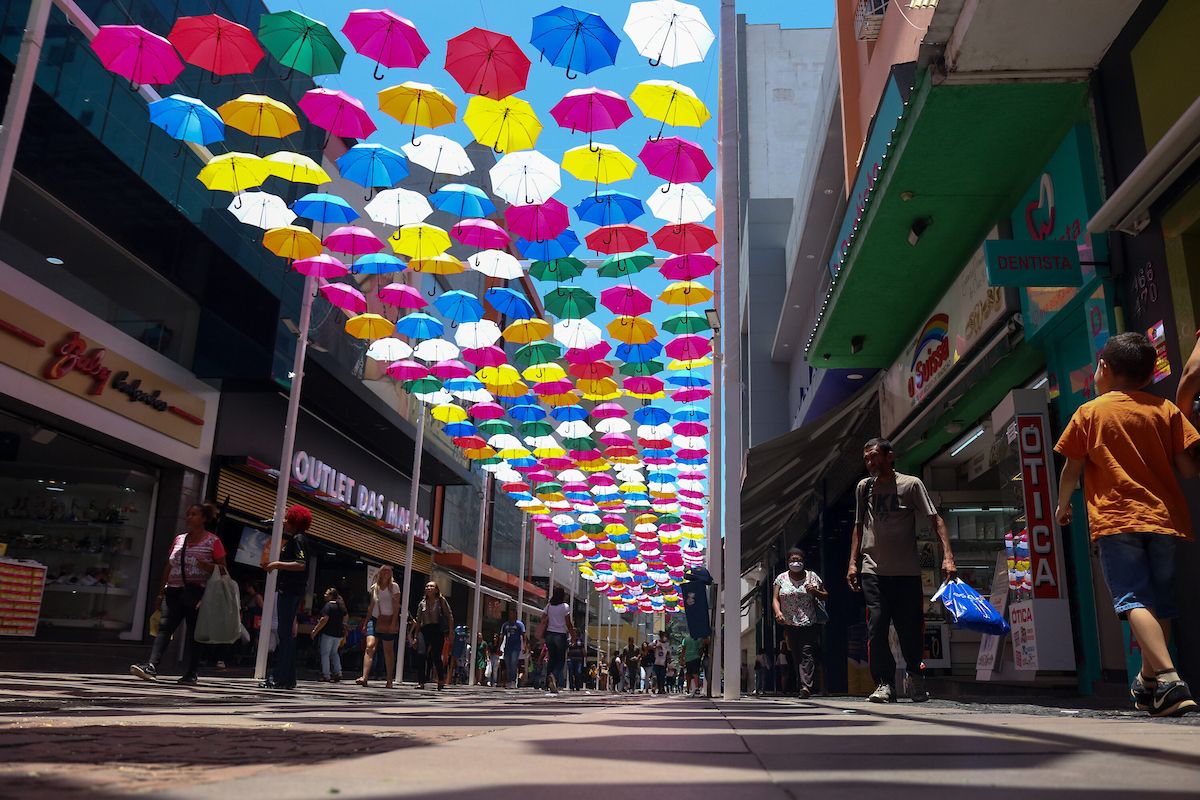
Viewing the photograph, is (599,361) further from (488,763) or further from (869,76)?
(488,763)

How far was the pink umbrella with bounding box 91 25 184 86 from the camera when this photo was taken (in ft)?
33.4

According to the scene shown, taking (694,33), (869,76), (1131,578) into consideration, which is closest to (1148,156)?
(1131,578)

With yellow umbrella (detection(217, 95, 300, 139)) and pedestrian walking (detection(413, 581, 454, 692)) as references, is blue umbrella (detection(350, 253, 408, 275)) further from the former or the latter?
pedestrian walking (detection(413, 581, 454, 692))

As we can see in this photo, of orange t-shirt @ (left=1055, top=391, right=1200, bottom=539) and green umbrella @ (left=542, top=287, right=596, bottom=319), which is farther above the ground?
green umbrella @ (left=542, top=287, right=596, bottom=319)

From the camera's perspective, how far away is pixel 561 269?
52.1 feet

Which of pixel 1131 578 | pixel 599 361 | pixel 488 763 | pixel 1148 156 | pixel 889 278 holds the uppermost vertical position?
pixel 599 361

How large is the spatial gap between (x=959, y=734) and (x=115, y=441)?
1493 cm

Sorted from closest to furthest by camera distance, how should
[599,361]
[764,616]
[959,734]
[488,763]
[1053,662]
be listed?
[488,763] → [959,734] → [1053,662] → [599,361] → [764,616]

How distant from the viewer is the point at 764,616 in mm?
32125

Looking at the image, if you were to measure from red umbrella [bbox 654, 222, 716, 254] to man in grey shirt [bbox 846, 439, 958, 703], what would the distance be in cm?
734

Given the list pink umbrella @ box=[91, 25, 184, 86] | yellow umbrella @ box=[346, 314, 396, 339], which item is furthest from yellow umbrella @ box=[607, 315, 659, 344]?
pink umbrella @ box=[91, 25, 184, 86]

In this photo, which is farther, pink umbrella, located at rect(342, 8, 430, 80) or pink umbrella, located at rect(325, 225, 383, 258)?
pink umbrella, located at rect(325, 225, 383, 258)

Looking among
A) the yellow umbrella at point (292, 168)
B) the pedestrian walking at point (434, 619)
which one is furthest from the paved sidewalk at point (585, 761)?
the pedestrian walking at point (434, 619)

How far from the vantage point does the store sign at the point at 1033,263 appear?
732cm
